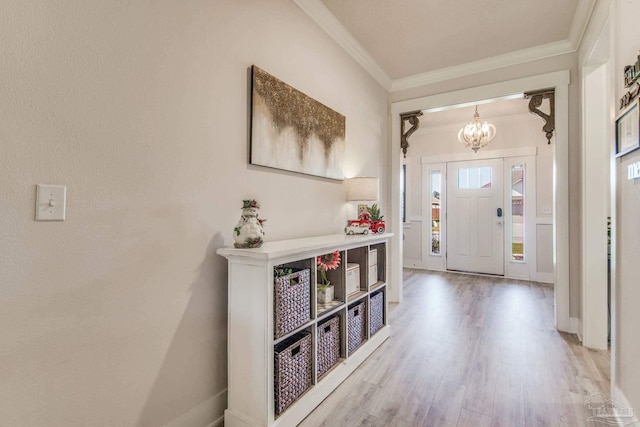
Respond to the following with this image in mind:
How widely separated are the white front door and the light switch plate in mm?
5566

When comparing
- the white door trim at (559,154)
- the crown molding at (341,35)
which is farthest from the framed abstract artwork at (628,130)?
the crown molding at (341,35)

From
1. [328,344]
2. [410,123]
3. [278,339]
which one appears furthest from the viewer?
[410,123]

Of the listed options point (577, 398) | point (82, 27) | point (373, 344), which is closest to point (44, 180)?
point (82, 27)

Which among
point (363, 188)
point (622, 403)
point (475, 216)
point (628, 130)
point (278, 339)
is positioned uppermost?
point (628, 130)

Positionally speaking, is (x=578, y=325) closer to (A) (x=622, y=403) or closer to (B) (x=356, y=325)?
(A) (x=622, y=403)

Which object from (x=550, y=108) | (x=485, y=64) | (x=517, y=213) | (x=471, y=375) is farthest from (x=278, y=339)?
(x=517, y=213)

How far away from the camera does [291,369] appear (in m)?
1.60

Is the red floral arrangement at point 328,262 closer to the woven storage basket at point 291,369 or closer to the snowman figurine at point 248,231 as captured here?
the woven storage basket at point 291,369

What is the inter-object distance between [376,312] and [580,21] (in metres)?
2.90

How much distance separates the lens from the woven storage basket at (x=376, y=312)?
2.49m

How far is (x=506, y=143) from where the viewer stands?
199 inches

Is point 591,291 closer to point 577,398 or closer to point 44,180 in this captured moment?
point 577,398

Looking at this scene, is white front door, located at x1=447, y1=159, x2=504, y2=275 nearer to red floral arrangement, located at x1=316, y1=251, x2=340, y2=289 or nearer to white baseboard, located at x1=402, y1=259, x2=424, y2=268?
white baseboard, located at x1=402, y1=259, x2=424, y2=268

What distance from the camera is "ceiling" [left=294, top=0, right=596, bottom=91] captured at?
2.40m
